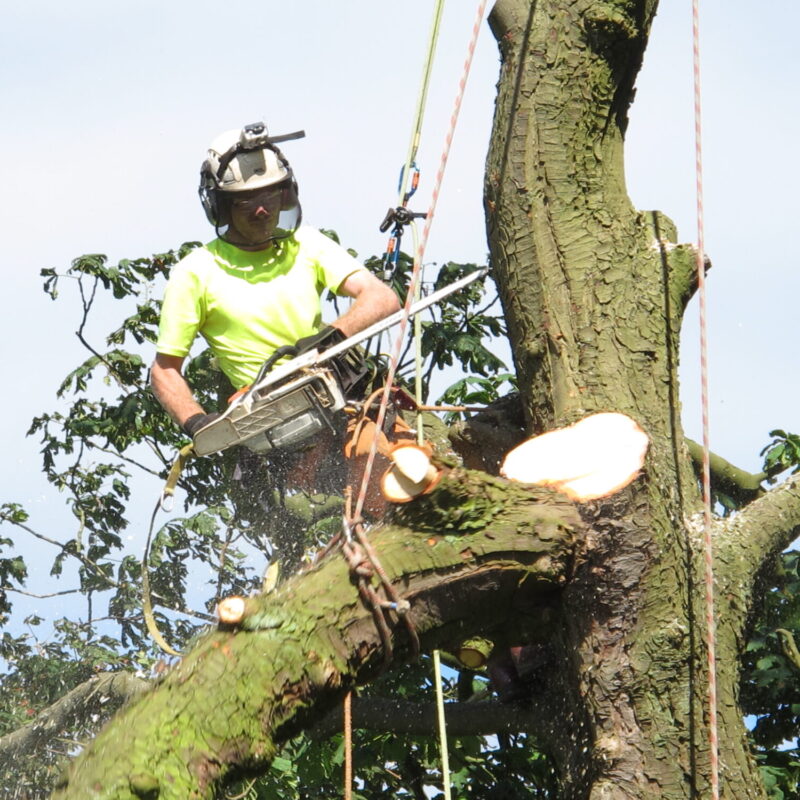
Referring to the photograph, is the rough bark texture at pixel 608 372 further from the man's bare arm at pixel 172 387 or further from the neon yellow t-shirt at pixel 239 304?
the man's bare arm at pixel 172 387

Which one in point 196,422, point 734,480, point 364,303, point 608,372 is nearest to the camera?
point 608,372

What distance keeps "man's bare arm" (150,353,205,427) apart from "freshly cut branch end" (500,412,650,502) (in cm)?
135

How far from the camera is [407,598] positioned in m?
3.08

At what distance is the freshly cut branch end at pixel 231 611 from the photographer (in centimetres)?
294

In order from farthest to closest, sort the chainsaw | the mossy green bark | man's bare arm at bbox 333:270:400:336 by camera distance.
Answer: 1. man's bare arm at bbox 333:270:400:336
2. the chainsaw
3. the mossy green bark

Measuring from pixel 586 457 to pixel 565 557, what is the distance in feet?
0.91

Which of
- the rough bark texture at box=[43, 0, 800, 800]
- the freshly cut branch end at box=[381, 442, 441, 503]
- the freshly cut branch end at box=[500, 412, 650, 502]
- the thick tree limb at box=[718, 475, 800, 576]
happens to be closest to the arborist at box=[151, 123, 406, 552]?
the rough bark texture at box=[43, 0, 800, 800]

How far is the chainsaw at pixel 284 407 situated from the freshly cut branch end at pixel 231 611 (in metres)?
1.24

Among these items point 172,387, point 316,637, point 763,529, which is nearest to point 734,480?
point 763,529

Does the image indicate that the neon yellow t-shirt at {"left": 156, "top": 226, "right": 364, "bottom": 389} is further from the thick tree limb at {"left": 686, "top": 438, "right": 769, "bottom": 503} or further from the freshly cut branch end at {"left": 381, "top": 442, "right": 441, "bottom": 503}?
the thick tree limb at {"left": 686, "top": 438, "right": 769, "bottom": 503}

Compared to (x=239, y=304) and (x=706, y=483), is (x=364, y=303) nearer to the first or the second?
(x=239, y=304)

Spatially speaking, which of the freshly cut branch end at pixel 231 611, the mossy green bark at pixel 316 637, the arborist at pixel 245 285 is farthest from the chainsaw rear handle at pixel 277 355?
the freshly cut branch end at pixel 231 611

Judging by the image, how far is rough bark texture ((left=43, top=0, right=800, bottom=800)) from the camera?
289cm

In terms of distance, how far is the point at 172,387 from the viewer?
4.43 meters
